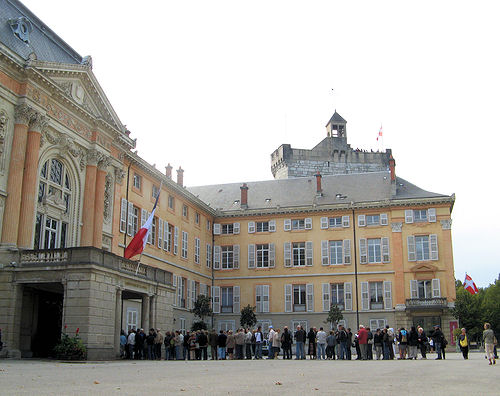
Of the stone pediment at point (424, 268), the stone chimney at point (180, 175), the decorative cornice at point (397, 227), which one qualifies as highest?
the stone chimney at point (180, 175)

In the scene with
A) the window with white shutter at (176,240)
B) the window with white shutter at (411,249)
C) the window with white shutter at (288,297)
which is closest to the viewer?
the window with white shutter at (176,240)

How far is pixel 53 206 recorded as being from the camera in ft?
88.9

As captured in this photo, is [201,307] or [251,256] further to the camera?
[251,256]

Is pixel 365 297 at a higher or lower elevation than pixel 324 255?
lower

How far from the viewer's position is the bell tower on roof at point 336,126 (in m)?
71.8

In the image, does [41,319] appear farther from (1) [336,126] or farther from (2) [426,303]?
(1) [336,126]

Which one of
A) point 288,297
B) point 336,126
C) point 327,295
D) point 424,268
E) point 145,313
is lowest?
point 145,313

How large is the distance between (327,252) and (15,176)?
28109mm

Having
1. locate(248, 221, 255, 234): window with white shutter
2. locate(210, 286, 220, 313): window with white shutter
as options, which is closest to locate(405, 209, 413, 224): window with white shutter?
locate(248, 221, 255, 234): window with white shutter

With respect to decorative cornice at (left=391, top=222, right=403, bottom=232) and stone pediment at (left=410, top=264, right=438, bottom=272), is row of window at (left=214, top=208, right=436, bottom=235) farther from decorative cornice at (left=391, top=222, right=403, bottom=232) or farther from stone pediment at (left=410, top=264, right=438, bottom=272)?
stone pediment at (left=410, top=264, right=438, bottom=272)

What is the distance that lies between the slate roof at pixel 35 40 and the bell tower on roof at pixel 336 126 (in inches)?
1758

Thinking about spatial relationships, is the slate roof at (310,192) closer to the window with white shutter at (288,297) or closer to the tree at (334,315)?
the window with white shutter at (288,297)

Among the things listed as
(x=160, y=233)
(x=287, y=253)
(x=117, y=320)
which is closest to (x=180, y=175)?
(x=287, y=253)

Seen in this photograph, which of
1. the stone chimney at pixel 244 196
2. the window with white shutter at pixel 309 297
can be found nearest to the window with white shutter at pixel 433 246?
the window with white shutter at pixel 309 297
